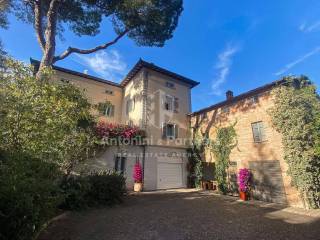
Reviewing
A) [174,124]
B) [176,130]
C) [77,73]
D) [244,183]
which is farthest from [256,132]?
[77,73]

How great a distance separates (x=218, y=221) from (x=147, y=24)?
12.6m

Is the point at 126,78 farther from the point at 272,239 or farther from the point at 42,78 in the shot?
the point at 272,239

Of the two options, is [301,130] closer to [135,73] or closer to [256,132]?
[256,132]

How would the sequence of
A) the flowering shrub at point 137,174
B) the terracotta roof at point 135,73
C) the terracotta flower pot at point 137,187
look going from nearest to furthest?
the terracotta flower pot at point 137,187, the flowering shrub at point 137,174, the terracotta roof at point 135,73

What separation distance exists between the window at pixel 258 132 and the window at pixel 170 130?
21.4 ft

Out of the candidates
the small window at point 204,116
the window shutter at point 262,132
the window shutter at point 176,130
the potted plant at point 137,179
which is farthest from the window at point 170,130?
the window shutter at point 262,132

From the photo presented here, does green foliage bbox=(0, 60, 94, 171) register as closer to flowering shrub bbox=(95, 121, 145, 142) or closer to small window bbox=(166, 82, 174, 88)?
flowering shrub bbox=(95, 121, 145, 142)

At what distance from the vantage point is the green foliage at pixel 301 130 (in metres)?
9.88

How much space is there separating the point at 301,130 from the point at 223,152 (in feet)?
17.7

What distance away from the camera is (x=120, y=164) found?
1440 cm

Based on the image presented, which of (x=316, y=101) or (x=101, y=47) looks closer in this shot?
(x=316, y=101)

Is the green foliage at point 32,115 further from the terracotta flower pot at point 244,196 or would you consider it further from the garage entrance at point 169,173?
the terracotta flower pot at point 244,196

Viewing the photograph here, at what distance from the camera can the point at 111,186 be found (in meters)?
9.67

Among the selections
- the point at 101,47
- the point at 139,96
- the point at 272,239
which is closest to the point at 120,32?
the point at 101,47
